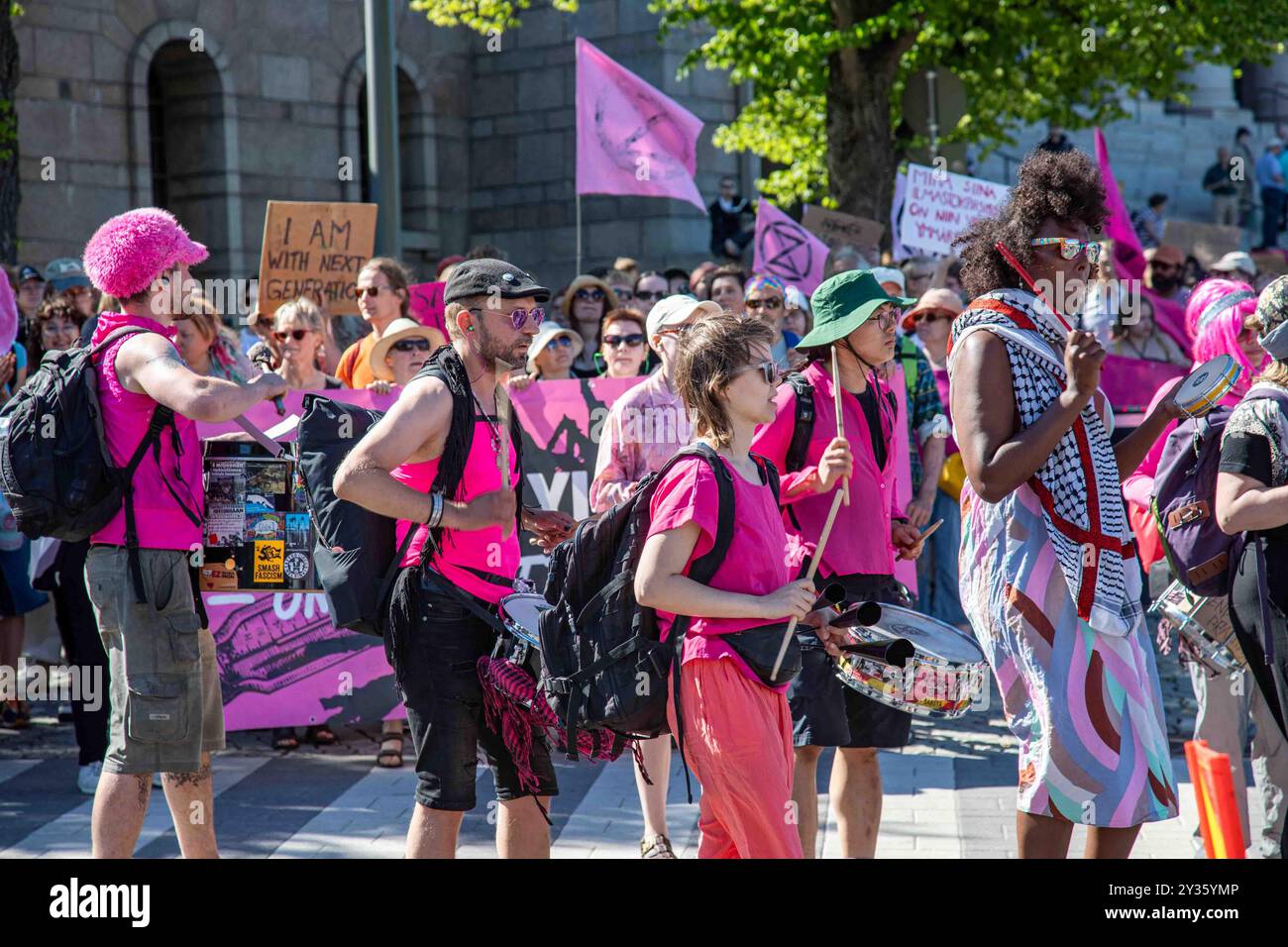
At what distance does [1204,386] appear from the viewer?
13.2 ft

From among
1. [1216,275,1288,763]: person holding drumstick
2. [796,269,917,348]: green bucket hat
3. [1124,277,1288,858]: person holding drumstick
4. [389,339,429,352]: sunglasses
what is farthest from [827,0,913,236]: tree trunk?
[1216,275,1288,763]: person holding drumstick

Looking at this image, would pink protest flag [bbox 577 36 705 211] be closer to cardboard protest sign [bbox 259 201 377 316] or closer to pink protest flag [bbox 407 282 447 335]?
cardboard protest sign [bbox 259 201 377 316]

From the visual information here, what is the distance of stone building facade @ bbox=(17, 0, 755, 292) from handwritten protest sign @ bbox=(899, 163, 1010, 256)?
5828mm

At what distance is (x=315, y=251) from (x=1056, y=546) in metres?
7.08

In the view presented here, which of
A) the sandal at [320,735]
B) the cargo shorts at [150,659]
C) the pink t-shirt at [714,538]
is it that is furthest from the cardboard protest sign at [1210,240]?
the cargo shorts at [150,659]

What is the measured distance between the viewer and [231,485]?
554 cm

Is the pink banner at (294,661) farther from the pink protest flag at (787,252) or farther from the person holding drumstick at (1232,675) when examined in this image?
the pink protest flag at (787,252)

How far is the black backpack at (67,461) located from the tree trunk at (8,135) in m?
10.5

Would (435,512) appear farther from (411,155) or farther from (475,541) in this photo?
(411,155)

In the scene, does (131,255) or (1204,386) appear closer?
(1204,386)

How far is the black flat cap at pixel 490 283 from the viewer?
4379mm

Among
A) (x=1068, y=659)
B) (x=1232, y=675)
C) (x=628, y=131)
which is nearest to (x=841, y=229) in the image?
(x=628, y=131)
